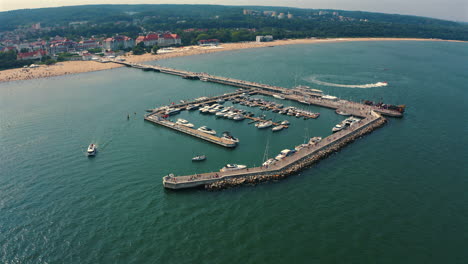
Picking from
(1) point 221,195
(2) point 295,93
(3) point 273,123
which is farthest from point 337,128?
(1) point 221,195

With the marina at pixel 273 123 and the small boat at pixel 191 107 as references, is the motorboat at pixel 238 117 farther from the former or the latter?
the small boat at pixel 191 107

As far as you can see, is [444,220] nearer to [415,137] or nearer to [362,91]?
[415,137]

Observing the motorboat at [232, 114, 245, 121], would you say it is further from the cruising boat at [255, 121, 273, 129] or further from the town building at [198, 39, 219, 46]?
the town building at [198, 39, 219, 46]

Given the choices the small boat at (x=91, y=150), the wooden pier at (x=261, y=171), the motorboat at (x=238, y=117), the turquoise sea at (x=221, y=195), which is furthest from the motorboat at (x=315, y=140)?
the small boat at (x=91, y=150)

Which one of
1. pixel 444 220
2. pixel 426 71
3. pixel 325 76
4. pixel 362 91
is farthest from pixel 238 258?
pixel 426 71

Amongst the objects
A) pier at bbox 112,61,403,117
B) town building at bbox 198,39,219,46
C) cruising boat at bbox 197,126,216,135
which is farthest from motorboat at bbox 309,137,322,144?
town building at bbox 198,39,219,46
